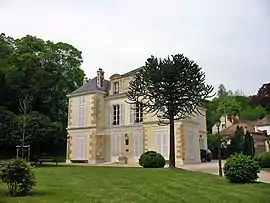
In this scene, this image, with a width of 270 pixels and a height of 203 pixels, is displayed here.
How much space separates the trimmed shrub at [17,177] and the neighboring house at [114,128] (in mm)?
17929

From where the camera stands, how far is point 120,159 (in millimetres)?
29047

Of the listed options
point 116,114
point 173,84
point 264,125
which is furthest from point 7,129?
point 264,125

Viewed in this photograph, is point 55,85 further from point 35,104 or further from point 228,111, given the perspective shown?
point 228,111

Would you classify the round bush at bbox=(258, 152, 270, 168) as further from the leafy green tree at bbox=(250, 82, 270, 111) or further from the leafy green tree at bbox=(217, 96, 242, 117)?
the leafy green tree at bbox=(217, 96, 242, 117)

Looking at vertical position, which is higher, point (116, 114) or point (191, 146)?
point (116, 114)

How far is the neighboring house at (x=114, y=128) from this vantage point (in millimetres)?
27656

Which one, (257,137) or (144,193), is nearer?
(144,193)

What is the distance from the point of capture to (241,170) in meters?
13.1

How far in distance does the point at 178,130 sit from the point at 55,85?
1654 cm

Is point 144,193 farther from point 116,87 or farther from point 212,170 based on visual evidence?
point 116,87

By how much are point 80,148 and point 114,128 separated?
4.03 metres

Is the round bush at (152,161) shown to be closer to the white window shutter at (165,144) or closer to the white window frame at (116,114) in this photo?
the white window shutter at (165,144)

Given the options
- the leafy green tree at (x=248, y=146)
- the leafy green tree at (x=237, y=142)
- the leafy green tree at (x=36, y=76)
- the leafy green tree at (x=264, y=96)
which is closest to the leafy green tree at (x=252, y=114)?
the leafy green tree at (x=237, y=142)

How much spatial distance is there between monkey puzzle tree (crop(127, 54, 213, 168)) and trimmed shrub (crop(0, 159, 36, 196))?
39.0 ft
